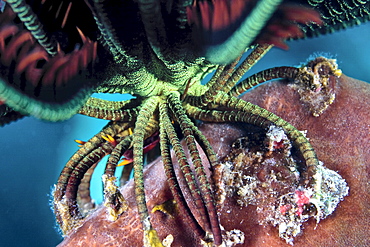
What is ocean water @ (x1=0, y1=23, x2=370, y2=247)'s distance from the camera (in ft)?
14.4

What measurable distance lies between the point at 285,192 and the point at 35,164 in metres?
4.58

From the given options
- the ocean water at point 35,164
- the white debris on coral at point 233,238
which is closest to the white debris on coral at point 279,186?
the white debris on coral at point 233,238

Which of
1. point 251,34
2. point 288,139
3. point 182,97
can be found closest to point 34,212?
point 182,97

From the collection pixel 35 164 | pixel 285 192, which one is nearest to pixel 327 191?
pixel 285 192

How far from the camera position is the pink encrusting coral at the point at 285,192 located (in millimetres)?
1741

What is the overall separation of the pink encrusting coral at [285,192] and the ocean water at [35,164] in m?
2.46

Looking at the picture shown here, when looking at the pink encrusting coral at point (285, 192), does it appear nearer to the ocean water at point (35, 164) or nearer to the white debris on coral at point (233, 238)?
the white debris on coral at point (233, 238)

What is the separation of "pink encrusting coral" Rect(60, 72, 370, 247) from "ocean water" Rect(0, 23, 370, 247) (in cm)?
246

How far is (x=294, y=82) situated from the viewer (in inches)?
89.4

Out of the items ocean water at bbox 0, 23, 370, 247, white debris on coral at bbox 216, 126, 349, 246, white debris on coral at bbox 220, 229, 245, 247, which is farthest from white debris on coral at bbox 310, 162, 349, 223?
ocean water at bbox 0, 23, 370, 247

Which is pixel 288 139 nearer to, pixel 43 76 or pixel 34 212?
pixel 43 76

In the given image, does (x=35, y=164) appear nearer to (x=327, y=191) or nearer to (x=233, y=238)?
(x=233, y=238)

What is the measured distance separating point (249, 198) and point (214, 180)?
0.26 meters

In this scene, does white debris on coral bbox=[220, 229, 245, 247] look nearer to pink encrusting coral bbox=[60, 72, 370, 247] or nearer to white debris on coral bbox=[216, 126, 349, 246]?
pink encrusting coral bbox=[60, 72, 370, 247]
